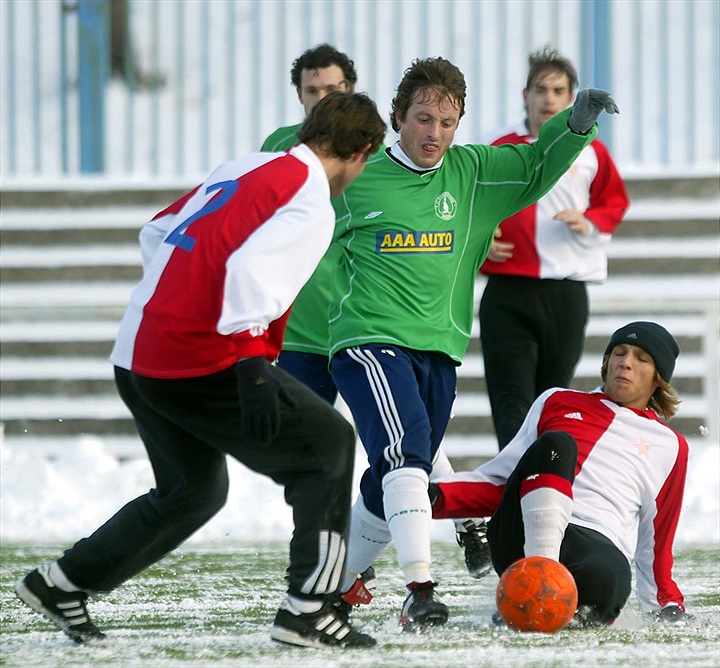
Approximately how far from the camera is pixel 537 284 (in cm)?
666

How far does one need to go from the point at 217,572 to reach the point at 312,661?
2521 millimetres

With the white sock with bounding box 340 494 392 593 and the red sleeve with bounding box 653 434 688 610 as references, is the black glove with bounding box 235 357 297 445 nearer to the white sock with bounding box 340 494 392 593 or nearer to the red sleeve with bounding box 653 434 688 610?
the white sock with bounding box 340 494 392 593

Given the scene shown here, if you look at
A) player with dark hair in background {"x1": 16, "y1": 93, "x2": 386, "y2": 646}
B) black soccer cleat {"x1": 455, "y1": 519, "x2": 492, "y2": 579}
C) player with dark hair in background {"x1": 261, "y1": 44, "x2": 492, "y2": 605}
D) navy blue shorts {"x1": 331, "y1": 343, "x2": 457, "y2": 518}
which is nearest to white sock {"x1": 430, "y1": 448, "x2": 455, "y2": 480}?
player with dark hair in background {"x1": 261, "y1": 44, "x2": 492, "y2": 605}

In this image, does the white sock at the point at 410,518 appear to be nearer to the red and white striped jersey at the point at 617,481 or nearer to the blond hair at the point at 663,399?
the red and white striped jersey at the point at 617,481

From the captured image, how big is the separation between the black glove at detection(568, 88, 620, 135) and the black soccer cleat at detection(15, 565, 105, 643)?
7.32ft

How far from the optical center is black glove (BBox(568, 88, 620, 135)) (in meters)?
A: 5.14

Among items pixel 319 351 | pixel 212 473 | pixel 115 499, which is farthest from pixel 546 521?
pixel 115 499

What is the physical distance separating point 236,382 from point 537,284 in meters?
2.62

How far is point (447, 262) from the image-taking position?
5242 mm

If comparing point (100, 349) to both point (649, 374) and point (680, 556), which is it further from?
point (649, 374)

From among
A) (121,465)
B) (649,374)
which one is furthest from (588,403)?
(121,465)

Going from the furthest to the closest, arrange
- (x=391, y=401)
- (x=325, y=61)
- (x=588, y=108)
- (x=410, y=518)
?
(x=325, y=61), (x=588, y=108), (x=391, y=401), (x=410, y=518)

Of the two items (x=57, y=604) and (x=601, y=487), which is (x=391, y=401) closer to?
(x=601, y=487)

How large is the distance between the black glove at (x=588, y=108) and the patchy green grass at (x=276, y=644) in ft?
5.31
